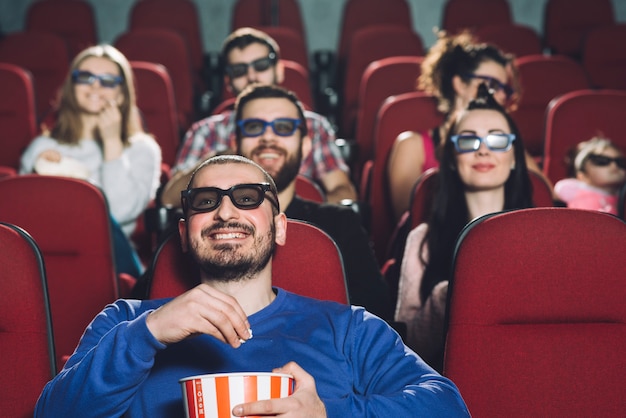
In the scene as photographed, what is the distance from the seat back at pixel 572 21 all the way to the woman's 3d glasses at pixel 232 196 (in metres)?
3.78

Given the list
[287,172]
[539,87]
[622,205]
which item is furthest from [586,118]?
[287,172]

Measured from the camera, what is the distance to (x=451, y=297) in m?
1.45

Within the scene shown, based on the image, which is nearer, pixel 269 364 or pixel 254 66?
pixel 269 364

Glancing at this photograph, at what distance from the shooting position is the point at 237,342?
1.09 meters

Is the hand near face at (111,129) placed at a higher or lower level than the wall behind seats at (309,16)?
lower

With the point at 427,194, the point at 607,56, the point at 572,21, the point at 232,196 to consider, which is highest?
the point at 572,21

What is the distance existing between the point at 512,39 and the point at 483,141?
247cm

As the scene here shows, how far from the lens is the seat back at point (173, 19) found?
16.0ft

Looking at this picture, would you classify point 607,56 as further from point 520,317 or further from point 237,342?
point 237,342

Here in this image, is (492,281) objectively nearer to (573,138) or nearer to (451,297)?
(451,297)

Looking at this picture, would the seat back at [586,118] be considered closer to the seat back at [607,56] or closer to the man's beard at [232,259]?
the seat back at [607,56]

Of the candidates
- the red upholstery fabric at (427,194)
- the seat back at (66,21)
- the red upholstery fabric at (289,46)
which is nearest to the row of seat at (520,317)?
Result: the red upholstery fabric at (427,194)

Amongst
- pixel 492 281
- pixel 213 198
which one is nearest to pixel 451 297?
pixel 492 281

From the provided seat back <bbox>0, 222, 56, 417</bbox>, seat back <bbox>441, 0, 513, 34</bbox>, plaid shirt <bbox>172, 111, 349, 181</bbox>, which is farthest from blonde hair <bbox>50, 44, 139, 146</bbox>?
seat back <bbox>441, 0, 513, 34</bbox>
